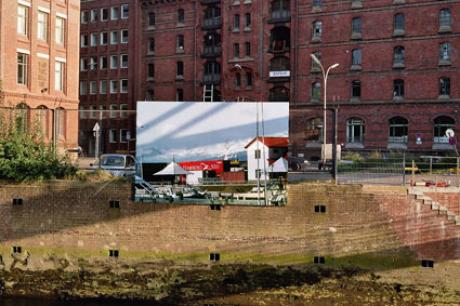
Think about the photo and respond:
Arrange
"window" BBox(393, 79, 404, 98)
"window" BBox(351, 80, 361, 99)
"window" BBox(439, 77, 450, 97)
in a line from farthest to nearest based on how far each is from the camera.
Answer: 1. "window" BBox(351, 80, 361, 99)
2. "window" BBox(393, 79, 404, 98)
3. "window" BBox(439, 77, 450, 97)

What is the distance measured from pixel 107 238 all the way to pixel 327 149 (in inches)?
311

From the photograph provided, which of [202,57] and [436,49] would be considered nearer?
[436,49]

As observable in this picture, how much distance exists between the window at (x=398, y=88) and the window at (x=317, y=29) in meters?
7.67

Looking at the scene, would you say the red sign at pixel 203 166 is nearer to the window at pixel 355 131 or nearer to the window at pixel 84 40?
the window at pixel 355 131

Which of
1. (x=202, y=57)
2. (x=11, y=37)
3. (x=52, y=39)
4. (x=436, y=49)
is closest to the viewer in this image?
(x=11, y=37)

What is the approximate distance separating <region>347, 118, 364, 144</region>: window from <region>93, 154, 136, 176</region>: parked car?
98.7 ft

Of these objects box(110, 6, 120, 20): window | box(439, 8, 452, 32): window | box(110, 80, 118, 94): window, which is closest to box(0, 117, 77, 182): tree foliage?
box(439, 8, 452, 32): window

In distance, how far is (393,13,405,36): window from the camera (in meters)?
44.9

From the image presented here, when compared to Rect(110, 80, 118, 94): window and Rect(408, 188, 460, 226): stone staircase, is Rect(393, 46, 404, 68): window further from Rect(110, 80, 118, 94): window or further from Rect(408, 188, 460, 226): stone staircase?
Rect(110, 80, 118, 94): window

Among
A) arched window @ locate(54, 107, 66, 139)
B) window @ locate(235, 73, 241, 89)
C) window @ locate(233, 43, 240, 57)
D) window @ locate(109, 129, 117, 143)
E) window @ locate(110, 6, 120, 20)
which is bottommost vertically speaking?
window @ locate(109, 129, 117, 143)

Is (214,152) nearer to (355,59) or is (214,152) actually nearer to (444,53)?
(444,53)

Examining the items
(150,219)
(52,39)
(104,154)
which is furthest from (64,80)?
(150,219)

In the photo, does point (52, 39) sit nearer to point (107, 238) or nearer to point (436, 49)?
point (107, 238)

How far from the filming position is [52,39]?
3625cm
